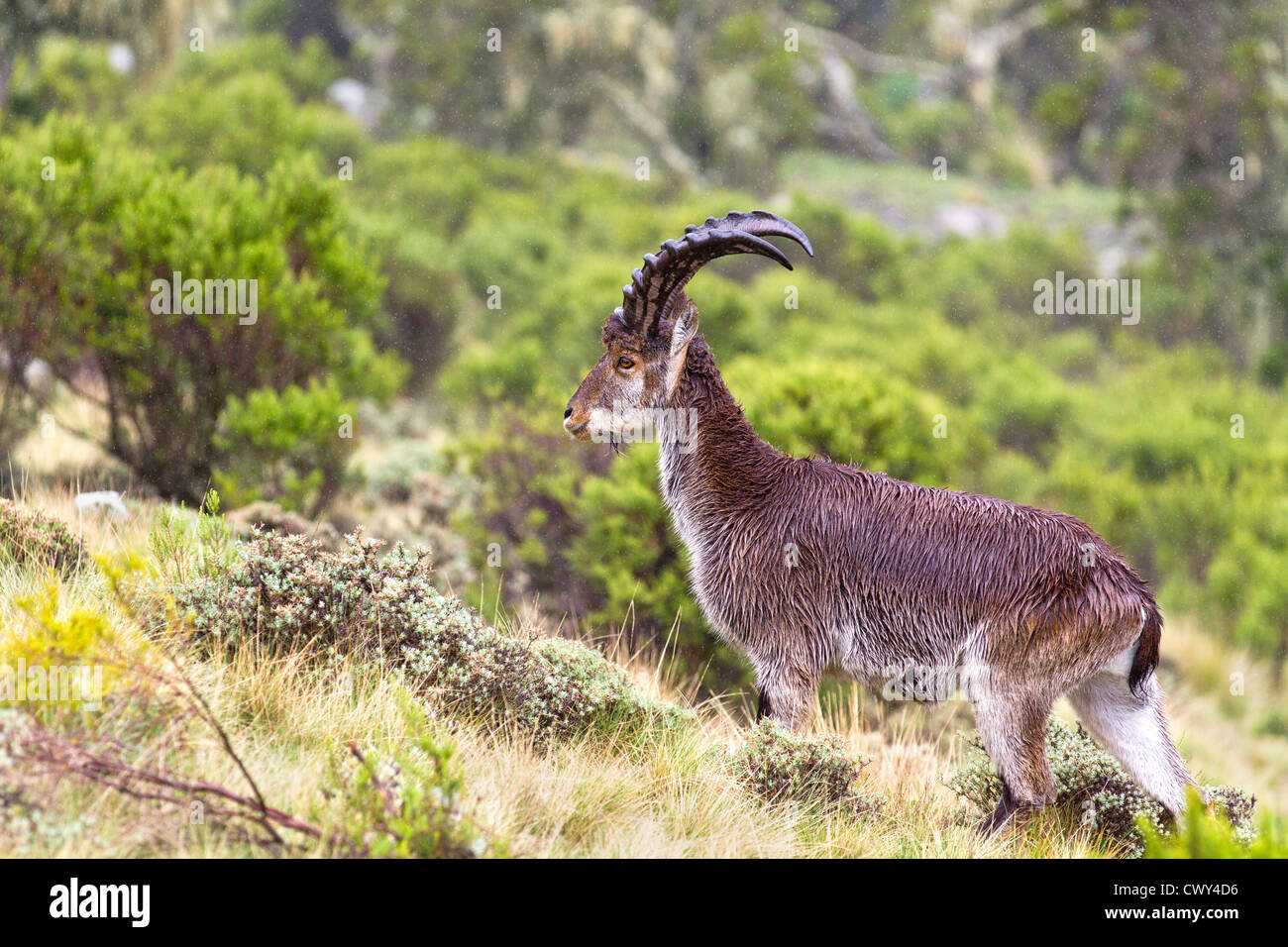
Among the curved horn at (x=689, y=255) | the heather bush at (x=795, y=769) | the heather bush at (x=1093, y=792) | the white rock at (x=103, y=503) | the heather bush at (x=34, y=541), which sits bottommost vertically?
the heather bush at (x=1093, y=792)

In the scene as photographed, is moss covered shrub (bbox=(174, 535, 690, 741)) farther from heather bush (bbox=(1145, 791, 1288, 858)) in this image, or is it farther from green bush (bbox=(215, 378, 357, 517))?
green bush (bbox=(215, 378, 357, 517))

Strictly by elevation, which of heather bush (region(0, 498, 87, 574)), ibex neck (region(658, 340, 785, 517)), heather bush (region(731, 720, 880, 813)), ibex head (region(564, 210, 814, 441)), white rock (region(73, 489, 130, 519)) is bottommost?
heather bush (region(731, 720, 880, 813))

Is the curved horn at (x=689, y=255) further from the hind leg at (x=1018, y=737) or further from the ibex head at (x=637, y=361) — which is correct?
the hind leg at (x=1018, y=737)

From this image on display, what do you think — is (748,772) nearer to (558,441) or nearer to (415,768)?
(415,768)

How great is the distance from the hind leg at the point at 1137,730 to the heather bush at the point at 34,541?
4969 millimetres

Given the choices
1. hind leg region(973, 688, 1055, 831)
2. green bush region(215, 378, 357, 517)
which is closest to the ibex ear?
hind leg region(973, 688, 1055, 831)

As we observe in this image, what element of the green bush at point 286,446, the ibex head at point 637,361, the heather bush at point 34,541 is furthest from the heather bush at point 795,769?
the green bush at point 286,446

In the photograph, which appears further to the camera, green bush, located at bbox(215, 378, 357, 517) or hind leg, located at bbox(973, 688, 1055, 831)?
green bush, located at bbox(215, 378, 357, 517)

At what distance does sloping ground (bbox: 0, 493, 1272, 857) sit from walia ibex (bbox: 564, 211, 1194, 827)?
47 centimetres

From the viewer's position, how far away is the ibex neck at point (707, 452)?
6.00 m

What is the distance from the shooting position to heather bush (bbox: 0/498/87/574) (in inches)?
247

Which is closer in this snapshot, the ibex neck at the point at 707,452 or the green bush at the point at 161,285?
the ibex neck at the point at 707,452

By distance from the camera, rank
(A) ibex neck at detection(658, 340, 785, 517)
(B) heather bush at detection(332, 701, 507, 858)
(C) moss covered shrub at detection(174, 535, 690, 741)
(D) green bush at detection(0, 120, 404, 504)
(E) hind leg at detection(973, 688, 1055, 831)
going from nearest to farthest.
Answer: (B) heather bush at detection(332, 701, 507, 858) → (E) hind leg at detection(973, 688, 1055, 831) → (C) moss covered shrub at detection(174, 535, 690, 741) → (A) ibex neck at detection(658, 340, 785, 517) → (D) green bush at detection(0, 120, 404, 504)

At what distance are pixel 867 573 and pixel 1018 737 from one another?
38.2 inches
